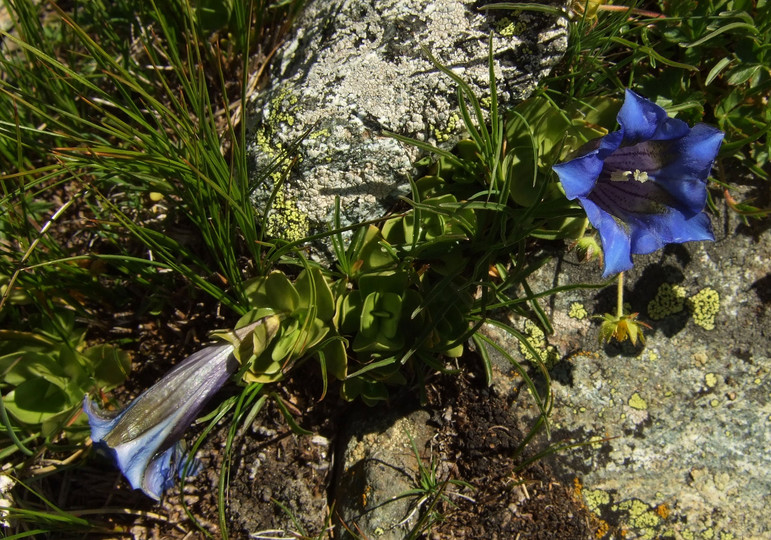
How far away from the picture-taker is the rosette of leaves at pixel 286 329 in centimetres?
169

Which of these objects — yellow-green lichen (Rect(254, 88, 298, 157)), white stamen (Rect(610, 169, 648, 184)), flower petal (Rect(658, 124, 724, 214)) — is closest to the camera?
flower petal (Rect(658, 124, 724, 214))

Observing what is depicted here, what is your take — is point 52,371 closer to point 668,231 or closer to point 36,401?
point 36,401

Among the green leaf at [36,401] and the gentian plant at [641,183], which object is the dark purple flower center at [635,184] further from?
the green leaf at [36,401]

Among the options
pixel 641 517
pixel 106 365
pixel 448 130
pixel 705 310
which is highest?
pixel 448 130

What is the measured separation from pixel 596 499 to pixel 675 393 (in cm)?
41

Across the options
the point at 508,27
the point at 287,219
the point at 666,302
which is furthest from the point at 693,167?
the point at 287,219

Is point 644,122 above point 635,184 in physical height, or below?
above

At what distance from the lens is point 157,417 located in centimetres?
162

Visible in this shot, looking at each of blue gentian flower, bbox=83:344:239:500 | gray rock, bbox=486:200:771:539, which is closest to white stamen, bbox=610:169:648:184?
gray rock, bbox=486:200:771:539

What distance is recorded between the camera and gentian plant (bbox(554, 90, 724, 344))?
1.46 m

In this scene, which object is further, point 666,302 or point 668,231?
point 666,302

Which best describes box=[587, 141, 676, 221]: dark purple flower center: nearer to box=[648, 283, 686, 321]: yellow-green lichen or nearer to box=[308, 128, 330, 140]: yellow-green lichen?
box=[648, 283, 686, 321]: yellow-green lichen

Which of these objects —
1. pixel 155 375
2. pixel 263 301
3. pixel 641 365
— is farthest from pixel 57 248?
pixel 641 365

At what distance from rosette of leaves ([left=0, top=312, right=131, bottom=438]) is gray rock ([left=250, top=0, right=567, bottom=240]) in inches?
29.1
